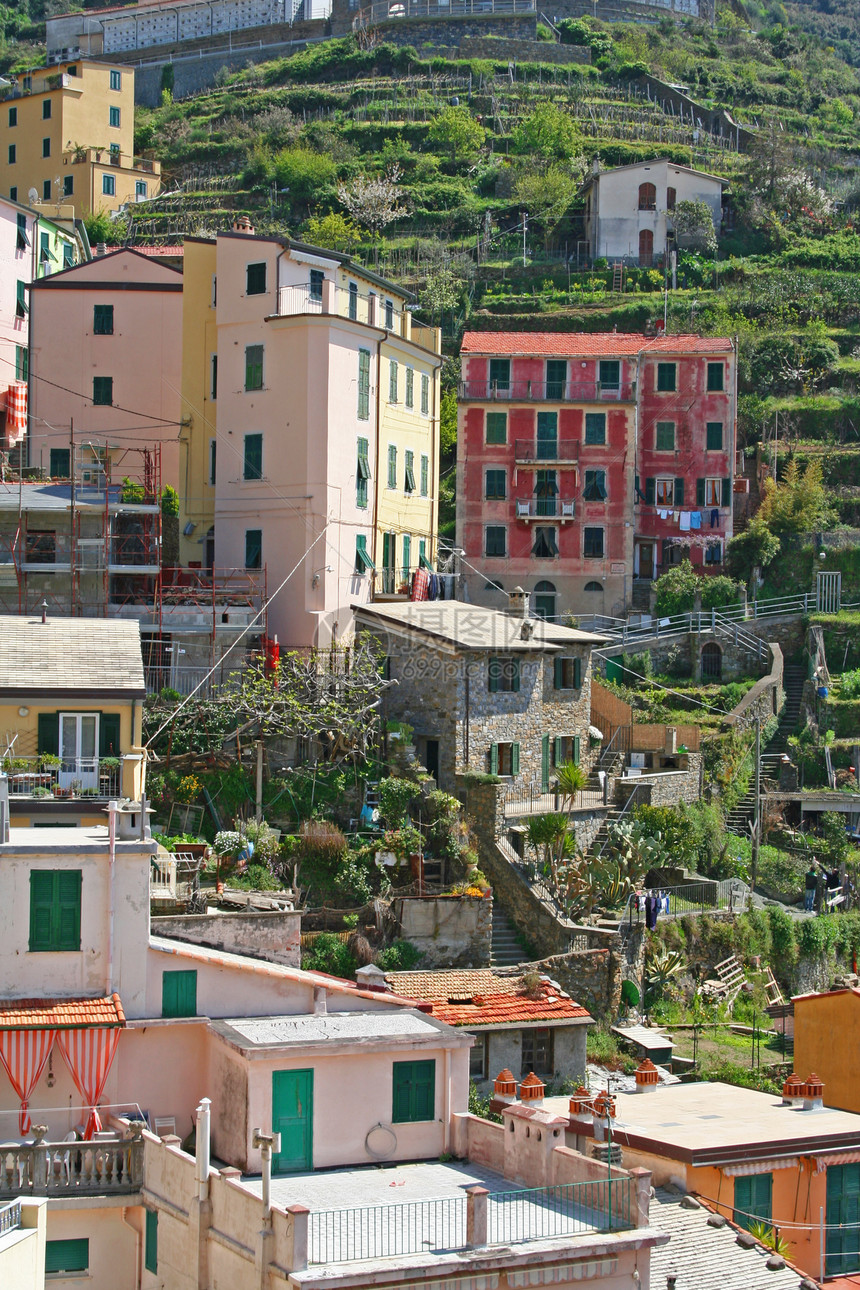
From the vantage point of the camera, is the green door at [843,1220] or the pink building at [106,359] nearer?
the green door at [843,1220]

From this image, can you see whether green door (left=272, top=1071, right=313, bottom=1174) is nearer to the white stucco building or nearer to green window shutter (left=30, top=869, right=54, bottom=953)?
green window shutter (left=30, top=869, right=54, bottom=953)

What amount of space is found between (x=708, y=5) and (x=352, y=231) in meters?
51.7

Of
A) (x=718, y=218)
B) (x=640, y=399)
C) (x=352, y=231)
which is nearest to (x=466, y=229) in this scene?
(x=352, y=231)

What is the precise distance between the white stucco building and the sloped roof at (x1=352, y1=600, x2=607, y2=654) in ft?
114

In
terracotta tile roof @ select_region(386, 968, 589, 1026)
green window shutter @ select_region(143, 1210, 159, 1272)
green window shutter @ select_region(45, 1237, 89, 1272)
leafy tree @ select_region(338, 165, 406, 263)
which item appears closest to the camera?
green window shutter @ select_region(143, 1210, 159, 1272)

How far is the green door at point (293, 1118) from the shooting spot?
23359 millimetres

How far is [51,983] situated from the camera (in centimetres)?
2453

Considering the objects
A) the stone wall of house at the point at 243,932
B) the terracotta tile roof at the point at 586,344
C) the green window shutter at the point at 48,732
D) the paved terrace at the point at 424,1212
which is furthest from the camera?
the terracotta tile roof at the point at 586,344

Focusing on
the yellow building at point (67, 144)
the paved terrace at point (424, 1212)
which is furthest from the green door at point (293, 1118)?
the yellow building at point (67, 144)

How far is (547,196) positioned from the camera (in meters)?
78.2

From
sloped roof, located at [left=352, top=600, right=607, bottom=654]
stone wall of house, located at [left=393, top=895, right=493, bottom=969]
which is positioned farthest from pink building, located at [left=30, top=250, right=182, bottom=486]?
stone wall of house, located at [left=393, top=895, right=493, bottom=969]

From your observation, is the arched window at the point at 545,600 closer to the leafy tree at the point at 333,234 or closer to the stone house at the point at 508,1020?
the stone house at the point at 508,1020

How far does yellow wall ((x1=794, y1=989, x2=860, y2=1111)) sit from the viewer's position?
28.2m

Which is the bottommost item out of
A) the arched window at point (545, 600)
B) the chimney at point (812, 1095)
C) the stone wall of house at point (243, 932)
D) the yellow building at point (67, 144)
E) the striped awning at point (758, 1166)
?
the striped awning at point (758, 1166)
